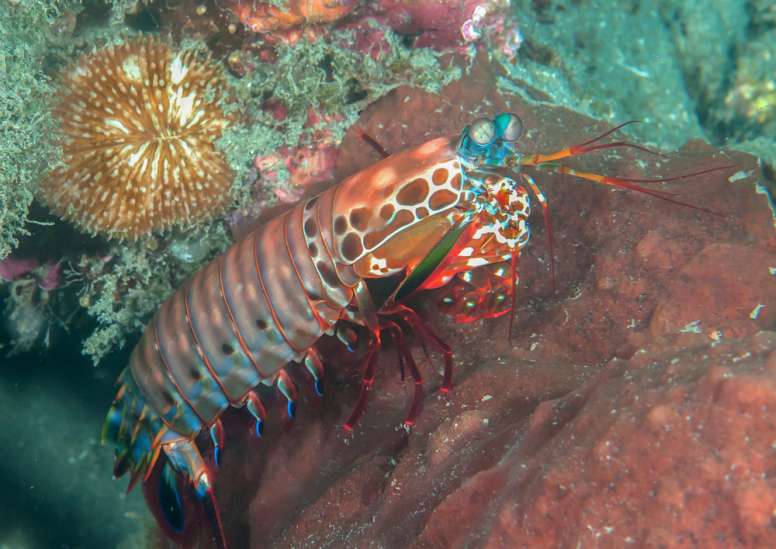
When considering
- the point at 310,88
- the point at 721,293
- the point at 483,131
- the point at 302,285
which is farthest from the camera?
the point at 310,88

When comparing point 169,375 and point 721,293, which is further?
point 169,375

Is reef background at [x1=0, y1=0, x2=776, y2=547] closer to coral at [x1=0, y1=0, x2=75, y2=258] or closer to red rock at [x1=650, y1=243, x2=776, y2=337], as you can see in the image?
coral at [x1=0, y1=0, x2=75, y2=258]

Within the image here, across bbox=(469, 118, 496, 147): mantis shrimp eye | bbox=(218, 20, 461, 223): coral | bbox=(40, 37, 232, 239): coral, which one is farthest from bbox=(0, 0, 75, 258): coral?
bbox=(469, 118, 496, 147): mantis shrimp eye

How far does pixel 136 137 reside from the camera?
387cm

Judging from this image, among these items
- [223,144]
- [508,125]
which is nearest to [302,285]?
[223,144]

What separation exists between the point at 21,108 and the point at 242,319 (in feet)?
6.41

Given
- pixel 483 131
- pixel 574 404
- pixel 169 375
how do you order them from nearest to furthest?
pixel 574 404, pixel 483 131, pixel 169 375

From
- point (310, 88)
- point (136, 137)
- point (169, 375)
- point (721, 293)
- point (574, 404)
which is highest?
point (136, 137)

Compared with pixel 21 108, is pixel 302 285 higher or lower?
lower

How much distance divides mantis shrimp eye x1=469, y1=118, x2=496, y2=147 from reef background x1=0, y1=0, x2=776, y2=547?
987 millimetres

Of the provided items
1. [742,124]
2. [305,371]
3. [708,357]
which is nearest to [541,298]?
[708,357]

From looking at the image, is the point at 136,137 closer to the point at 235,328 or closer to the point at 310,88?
the point at 310,88

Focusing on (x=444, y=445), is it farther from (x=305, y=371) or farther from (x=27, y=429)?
(x=27, y=429)

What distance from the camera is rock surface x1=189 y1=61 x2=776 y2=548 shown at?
1943mm
